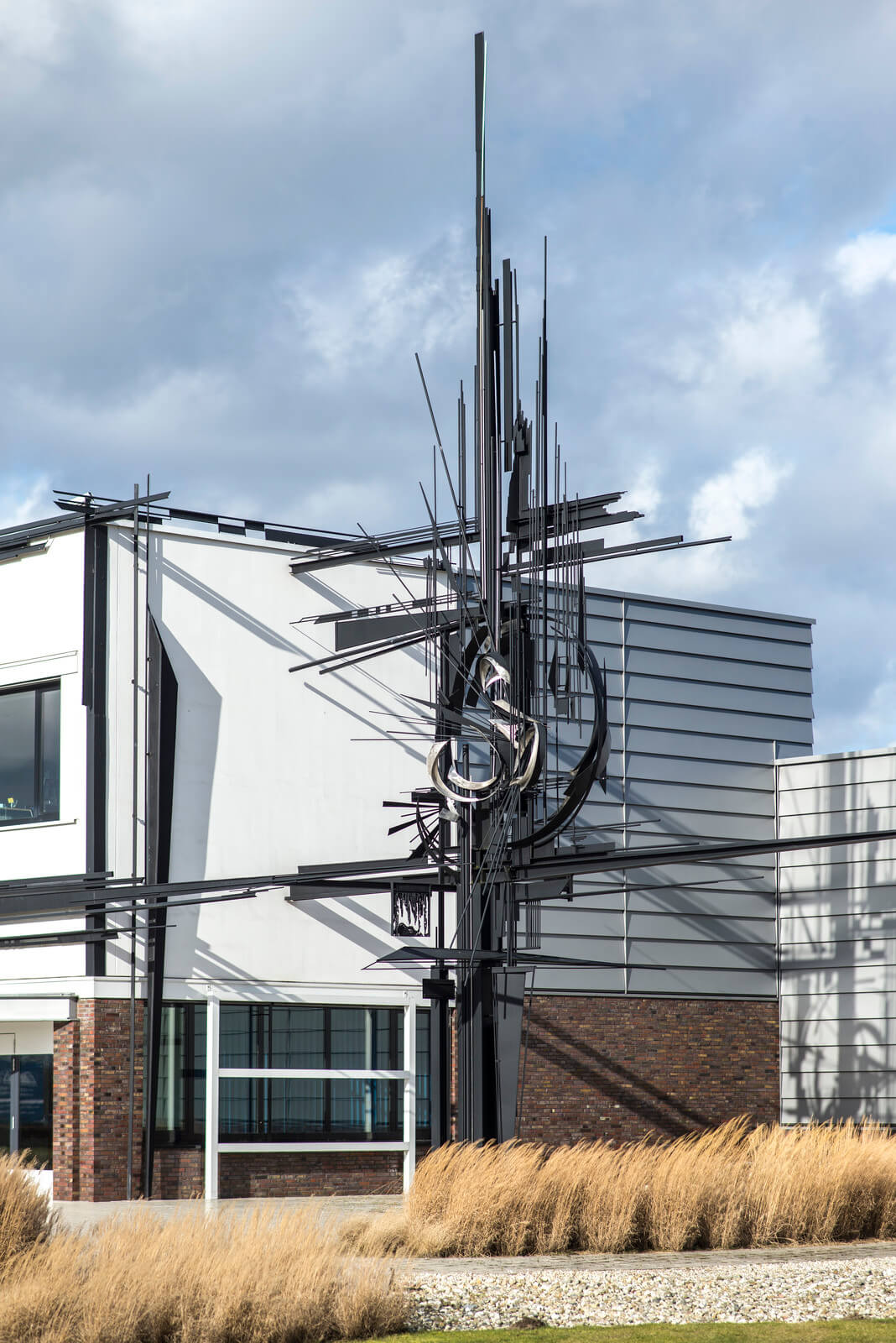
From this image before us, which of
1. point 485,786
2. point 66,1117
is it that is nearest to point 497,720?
point 485,786

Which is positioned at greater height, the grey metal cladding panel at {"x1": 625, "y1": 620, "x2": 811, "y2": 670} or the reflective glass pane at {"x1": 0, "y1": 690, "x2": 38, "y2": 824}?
the grey metal cladding panel at {"x1": 625, "y1": 620, "x2": 811, "y2": 670}

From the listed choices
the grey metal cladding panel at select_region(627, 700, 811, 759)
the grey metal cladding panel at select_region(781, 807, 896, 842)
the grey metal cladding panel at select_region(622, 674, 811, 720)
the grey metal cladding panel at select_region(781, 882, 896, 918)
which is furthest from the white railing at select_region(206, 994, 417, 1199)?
the grey metal cladding panel at select_region(781, 807, 896, 842)

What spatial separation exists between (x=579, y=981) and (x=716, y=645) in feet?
21.4

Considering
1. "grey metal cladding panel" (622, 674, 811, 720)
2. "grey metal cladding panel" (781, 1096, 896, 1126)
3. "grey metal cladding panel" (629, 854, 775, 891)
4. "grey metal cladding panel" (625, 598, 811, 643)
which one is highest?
"grey metal cladding panel" (625, 598, 811, 643)

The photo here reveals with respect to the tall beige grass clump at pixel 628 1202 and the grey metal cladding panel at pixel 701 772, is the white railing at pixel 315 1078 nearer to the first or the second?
the grey metal cladding panel at pixel 701 772

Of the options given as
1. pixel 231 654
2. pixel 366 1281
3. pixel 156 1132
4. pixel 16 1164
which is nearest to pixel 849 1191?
pixel 366 1281

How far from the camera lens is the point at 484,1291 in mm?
12180

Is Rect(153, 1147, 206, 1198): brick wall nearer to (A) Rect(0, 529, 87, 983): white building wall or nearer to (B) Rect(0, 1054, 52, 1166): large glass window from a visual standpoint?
(B) Rect(0, 1054, 52, 1166): large glass window

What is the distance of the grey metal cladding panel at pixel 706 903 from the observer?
1119 inches

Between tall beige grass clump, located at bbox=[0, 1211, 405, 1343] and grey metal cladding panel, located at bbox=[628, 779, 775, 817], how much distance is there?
1737 centimetres

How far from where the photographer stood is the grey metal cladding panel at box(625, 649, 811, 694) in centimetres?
2920

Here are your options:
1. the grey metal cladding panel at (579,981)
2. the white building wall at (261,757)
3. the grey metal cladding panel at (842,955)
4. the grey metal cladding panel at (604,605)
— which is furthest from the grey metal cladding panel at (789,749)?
the white building wall at (261,757)

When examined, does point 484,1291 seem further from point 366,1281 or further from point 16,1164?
point 16,1164

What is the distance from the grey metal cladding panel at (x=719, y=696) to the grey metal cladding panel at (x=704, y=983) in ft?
14.5
